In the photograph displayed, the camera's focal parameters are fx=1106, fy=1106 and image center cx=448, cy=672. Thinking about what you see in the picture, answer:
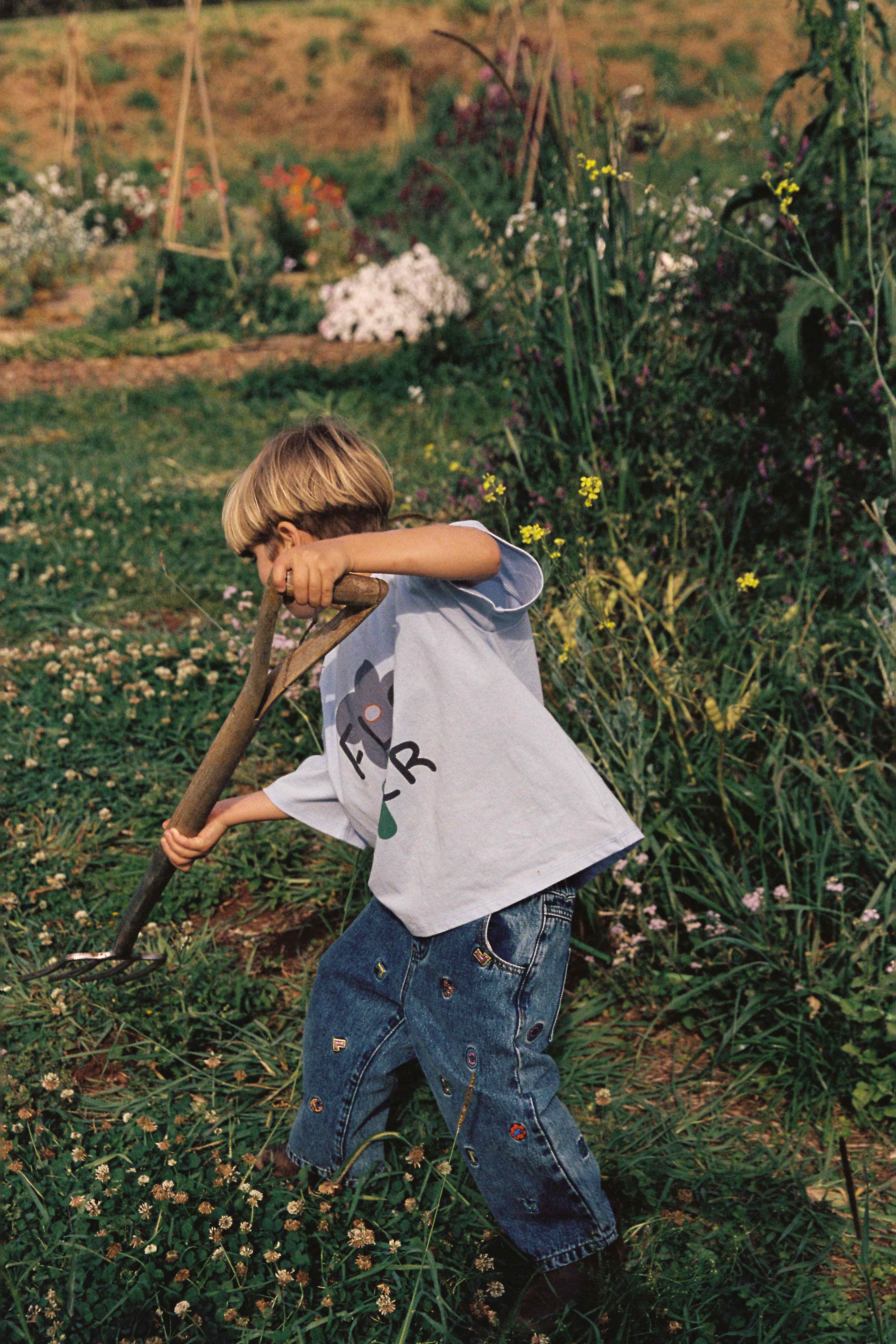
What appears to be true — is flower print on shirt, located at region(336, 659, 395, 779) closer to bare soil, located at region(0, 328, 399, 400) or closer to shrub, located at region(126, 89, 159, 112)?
bare soil, located at region(0, 328, 399, 400)

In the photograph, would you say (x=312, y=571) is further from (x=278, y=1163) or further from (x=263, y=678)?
(x=278, y=1163)

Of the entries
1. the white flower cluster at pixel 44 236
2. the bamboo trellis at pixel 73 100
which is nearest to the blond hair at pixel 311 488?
the white flower cluster at pixel 44 236

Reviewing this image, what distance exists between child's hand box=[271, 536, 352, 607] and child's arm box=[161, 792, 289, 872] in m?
0.53

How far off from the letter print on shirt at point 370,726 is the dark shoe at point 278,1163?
697mm

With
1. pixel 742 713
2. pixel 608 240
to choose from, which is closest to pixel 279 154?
pixel 608 240

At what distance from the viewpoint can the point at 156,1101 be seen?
7.16ft

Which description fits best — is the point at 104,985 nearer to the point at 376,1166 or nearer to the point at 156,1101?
the point at 156,1101

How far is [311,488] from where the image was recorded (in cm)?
175

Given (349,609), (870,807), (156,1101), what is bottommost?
(156,1101)

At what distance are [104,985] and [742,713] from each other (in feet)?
5.01

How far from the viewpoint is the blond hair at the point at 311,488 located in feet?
5.74

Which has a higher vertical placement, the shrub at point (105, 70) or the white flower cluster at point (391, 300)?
the shrub at point (105, 70)

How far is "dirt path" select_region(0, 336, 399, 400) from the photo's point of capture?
7.50m

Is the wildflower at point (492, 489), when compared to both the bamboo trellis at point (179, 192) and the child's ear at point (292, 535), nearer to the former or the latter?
the child's ear at point (292, 535)
